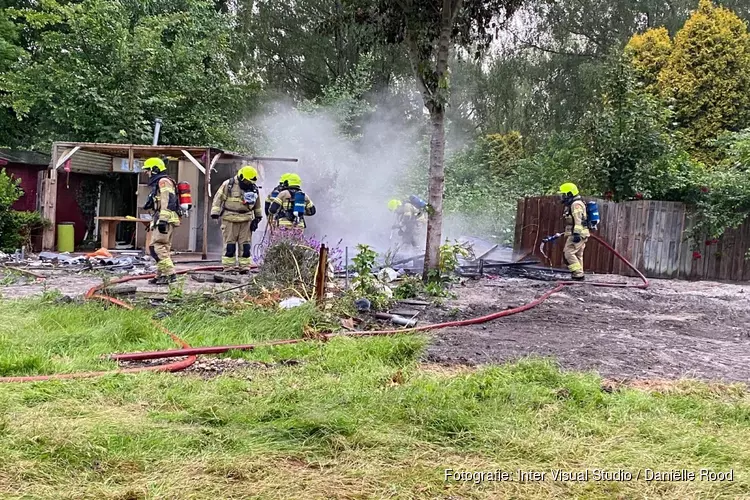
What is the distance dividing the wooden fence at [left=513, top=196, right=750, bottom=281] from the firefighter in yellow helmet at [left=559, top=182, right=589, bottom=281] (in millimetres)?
1736

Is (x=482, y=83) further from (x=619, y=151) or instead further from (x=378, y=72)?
(x=619, y=151)

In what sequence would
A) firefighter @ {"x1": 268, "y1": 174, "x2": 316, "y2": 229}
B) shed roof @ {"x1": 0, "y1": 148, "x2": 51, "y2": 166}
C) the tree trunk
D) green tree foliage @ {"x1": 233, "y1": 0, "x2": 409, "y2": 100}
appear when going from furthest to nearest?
1. green tree foliage @ {"x1": 233, "y1": 0, "x2": 409, "y2": 100}
2. shed roof @ {"x1": 0, "y1": 148, "x2": 51, "y2": 166}
3. firefighter @ {"x1": 268, "y1": 174, "x2": 316, "y2": 229}
4. the tree trunk

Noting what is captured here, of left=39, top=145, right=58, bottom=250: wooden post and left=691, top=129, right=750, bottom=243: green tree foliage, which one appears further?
left=39, top=145, right=58, bottom=250: wooden post

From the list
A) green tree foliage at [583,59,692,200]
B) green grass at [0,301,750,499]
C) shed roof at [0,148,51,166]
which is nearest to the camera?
green grass at [0,301,750,499]

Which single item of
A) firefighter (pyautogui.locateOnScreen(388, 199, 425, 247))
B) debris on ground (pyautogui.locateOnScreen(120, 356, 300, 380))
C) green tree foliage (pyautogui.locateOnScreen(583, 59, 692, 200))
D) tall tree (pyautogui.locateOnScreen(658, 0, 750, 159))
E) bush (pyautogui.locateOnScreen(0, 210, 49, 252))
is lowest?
debris on ground (pyautogui.locateOnScreen(120, 356, 300, 380))

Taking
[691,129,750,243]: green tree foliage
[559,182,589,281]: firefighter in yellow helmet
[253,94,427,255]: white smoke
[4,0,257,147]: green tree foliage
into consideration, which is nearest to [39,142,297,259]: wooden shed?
[4,0,257,147]: green tree foliage

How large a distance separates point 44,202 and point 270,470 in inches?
505

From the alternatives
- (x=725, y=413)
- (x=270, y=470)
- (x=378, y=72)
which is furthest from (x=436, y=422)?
(x=378, y=72)

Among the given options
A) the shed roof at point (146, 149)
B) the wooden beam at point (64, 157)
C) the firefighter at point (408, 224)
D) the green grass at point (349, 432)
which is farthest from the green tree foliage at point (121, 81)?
the green grass at point (349, 432)

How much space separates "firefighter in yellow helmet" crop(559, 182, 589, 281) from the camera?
11.2m

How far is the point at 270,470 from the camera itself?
9.03 feet

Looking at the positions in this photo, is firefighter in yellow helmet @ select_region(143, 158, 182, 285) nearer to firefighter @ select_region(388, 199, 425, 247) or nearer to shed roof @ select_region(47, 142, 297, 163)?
shed roof @ select_region(47, 142, 297, 163)

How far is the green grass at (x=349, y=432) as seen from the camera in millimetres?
2648

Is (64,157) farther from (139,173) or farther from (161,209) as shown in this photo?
(161,209)
